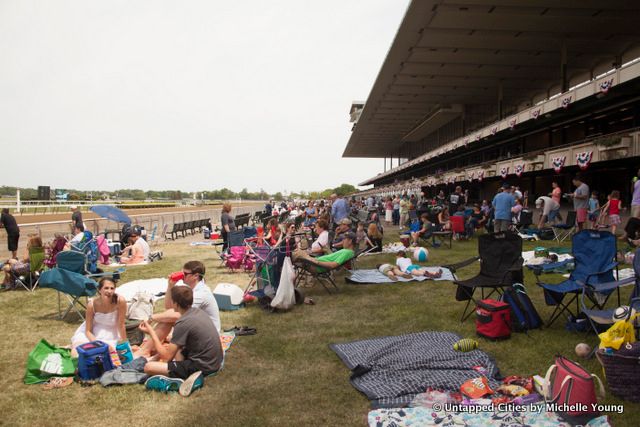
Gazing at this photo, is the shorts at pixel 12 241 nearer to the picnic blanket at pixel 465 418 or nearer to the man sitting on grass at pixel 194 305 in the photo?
the man sitting on grass at pixel 194 305

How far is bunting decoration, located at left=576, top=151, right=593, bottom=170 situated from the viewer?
56.3ft

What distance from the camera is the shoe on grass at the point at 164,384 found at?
407 cm

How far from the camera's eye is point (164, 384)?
4074 millimetres

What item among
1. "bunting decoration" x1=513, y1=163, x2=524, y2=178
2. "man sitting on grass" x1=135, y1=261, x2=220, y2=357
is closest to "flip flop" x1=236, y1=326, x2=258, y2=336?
"man sitting on grass" x1=135, y1=261, x2=220, y2=357

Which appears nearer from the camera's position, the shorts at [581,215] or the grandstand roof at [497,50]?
the shorts at [581,215]

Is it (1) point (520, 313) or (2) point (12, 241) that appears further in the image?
(2) point (12, 241)

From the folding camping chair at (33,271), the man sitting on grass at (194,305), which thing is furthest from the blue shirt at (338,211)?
the man sitting on grass at (194,305)

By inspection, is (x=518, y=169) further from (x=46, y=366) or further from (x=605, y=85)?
(x=46, y=366)

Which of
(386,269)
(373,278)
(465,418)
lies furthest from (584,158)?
(465,418)

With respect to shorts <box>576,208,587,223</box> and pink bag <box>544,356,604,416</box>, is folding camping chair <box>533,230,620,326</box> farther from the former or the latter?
shorts <box>576,208,587,223</box>

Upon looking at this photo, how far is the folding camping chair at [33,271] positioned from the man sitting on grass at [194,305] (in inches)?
210

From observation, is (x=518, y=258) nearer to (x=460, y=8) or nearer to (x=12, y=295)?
(x=12, y=295)

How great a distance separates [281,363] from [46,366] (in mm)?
2312

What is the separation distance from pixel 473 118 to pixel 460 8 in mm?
22649
